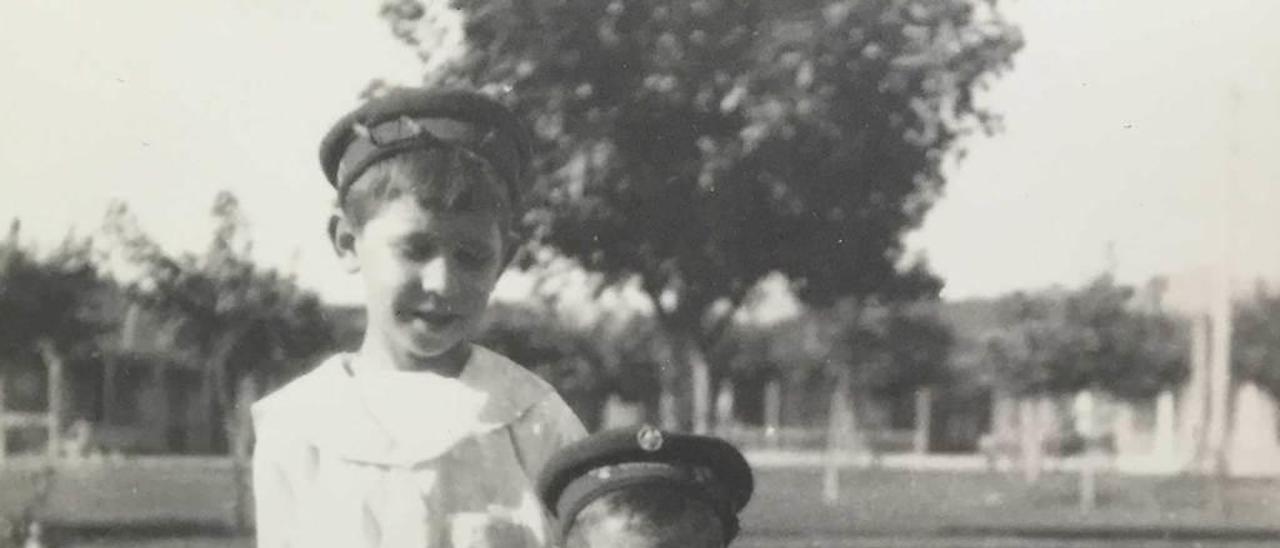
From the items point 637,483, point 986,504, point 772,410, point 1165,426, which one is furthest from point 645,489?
point 986,504

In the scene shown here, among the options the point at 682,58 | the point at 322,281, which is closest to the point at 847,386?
the point at 682,58

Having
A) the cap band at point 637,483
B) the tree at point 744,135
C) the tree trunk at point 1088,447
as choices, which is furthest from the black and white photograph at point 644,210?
the tree trunk at point 1088,447

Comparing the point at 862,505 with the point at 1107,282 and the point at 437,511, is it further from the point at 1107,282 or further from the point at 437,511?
the point at 437,511

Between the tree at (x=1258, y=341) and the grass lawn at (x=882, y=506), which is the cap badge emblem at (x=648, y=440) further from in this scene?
the tree at (x=1258, y=341)

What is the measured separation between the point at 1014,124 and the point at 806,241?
7.1 inches

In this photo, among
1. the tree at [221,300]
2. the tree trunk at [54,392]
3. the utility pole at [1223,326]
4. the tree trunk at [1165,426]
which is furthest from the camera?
the tree trunk at [1165,426]

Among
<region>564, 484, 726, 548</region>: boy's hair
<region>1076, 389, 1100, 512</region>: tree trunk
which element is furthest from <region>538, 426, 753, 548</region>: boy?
<region>1076, 389, 1100, 512</region>: tree trunk

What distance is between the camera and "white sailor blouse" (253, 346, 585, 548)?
2.18 ft

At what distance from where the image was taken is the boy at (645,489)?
58 centimetres

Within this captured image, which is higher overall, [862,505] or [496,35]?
[496,35]

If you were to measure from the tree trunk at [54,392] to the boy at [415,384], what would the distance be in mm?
387

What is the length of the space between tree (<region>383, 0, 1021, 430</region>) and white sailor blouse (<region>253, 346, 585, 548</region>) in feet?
0.87

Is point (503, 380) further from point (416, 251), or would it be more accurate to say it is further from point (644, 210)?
point (644, 210)

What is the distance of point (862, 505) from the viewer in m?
1.45
